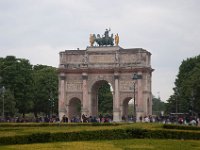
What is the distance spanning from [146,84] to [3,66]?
22.3 metres

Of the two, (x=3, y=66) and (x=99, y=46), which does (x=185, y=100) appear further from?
(x=3, y=66)

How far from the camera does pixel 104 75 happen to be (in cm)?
7138

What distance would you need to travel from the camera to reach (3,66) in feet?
244

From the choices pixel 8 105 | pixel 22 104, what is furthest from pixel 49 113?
pixel 8 105

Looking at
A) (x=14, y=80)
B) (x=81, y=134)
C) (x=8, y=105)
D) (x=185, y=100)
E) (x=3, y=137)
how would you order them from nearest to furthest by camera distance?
(x=3, y=137), (x=81, y=134), (x=8, y=105), (x=14, y=80), (x=185, y=100)

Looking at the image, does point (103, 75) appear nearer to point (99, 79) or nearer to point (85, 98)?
point (99, 79)

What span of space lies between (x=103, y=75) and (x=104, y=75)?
15cm

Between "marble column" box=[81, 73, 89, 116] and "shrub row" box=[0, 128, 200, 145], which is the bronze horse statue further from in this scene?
"shrub row" box=[0, 128, 200, 145]

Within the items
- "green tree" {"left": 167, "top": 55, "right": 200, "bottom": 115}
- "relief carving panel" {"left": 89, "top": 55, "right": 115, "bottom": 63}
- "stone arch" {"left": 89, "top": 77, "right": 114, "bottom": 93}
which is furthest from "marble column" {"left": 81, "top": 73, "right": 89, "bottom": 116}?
"green tree" {"left": 167, "top": 55, "right": 200, "bottom": 115}

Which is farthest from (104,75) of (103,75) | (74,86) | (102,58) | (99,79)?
(74,86)

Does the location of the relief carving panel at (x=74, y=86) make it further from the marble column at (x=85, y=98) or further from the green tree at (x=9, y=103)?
the green tree at (x=9, y=103)

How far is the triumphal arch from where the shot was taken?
6975 centimetres

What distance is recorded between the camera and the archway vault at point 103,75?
6969cm

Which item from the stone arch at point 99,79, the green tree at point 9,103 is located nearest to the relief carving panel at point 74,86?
the stone arch at point 99,79
